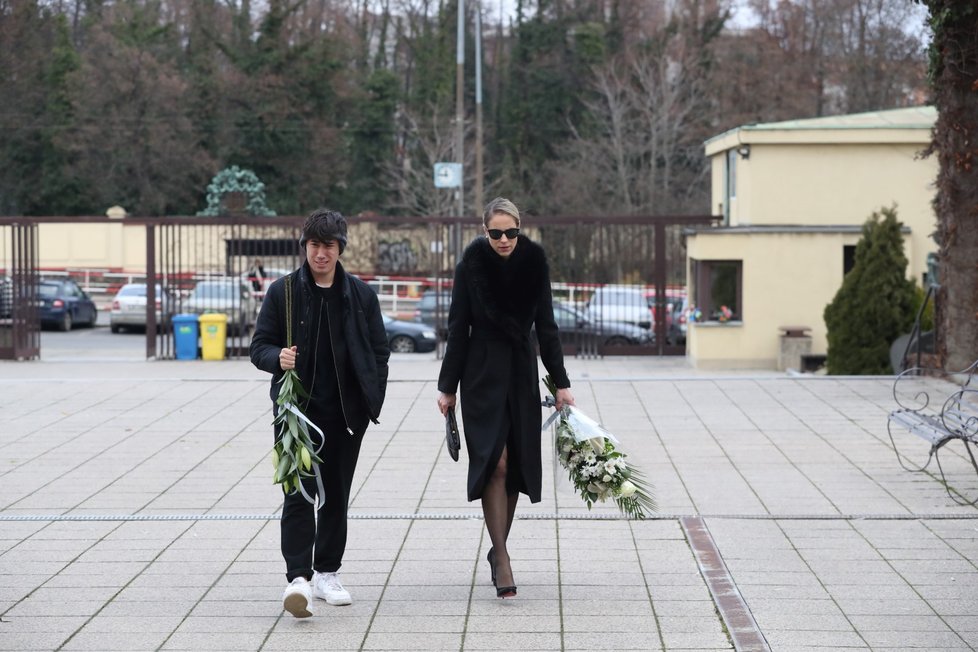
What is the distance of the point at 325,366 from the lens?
609cm

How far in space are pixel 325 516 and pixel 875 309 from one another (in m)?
15.5

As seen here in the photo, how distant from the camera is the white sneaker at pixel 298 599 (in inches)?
232

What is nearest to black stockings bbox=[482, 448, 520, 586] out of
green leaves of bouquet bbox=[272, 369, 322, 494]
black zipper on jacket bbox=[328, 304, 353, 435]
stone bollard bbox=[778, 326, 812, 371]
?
black zipper on jacket bbox=[328, 304, 353, 435]

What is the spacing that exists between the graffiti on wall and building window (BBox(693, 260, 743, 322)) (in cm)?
902

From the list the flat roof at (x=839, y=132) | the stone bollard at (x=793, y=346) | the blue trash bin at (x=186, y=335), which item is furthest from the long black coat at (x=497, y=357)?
the flat roof at (x=839, y=132)

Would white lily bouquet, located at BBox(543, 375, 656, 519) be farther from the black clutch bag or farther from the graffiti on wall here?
the graffiti on wall

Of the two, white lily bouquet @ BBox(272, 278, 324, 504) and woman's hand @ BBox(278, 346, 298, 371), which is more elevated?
woman's hand @ BBox(278, 346, 298, 371)

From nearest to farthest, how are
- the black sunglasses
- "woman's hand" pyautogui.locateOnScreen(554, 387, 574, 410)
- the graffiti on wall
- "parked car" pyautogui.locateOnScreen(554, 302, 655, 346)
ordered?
the black sunglasses → "woman's hand" pyautogui.locateOnScreen(554, 387, 574, 410) → "parked car" pyautogui.locateOnScreen(554, 302, 655, 346) → the graffiti on wall

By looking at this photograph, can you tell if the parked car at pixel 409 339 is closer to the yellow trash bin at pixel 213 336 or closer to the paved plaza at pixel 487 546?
the yellow trash bin at pixel 213 336

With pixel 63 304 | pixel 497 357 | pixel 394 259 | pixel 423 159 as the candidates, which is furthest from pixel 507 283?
pixel 423 159

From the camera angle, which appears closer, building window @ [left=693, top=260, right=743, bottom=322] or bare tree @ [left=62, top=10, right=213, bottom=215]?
building window @ [left=693, top=260, right=743, bottom=322]

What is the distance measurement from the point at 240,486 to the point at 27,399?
599cm

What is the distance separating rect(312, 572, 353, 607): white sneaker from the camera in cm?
618

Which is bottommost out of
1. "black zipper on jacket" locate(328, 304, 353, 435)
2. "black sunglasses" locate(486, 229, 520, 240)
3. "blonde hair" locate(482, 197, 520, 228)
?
"black zipper on jacket" locate(328, 304, 353, 435)
